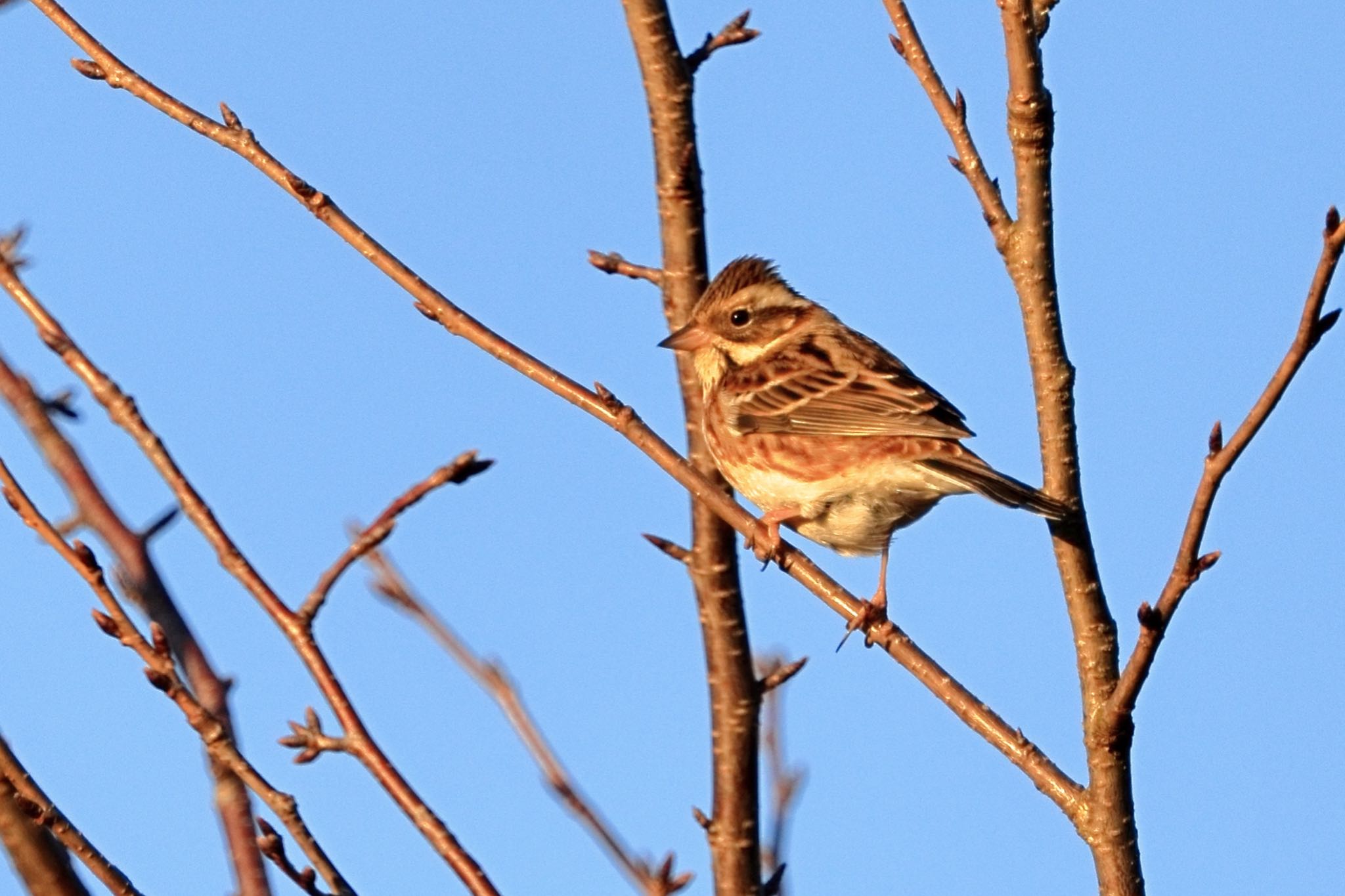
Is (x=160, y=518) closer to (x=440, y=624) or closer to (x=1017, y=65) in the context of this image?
(x=440, y=624)

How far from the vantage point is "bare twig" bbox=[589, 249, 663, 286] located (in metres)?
5.11

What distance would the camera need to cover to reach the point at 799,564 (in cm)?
546

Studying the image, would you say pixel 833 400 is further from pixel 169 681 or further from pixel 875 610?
pixel 169 681

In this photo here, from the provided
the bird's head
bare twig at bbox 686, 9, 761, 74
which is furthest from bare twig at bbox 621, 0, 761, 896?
the bird's head

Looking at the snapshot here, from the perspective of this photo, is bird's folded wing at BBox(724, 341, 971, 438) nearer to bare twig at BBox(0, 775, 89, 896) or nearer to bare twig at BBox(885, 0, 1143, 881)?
bare twig at BBox(885, 0, 1143, 881)

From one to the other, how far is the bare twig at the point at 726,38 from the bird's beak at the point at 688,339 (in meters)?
0.81

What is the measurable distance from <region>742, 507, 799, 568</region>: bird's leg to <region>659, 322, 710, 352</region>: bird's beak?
26.5 inches

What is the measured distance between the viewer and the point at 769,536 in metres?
5.51

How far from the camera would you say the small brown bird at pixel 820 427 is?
6699 millimetres

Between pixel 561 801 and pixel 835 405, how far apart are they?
358 centimetres

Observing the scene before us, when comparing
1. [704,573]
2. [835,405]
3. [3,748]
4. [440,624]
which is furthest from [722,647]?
[835,405]

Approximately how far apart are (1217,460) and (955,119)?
48.6 inches

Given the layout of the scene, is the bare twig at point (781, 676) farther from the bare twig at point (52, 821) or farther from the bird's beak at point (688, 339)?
the bare twig at point (52, 821)

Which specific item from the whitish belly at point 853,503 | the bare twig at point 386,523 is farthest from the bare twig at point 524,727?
the whitish belly at point 853,503
